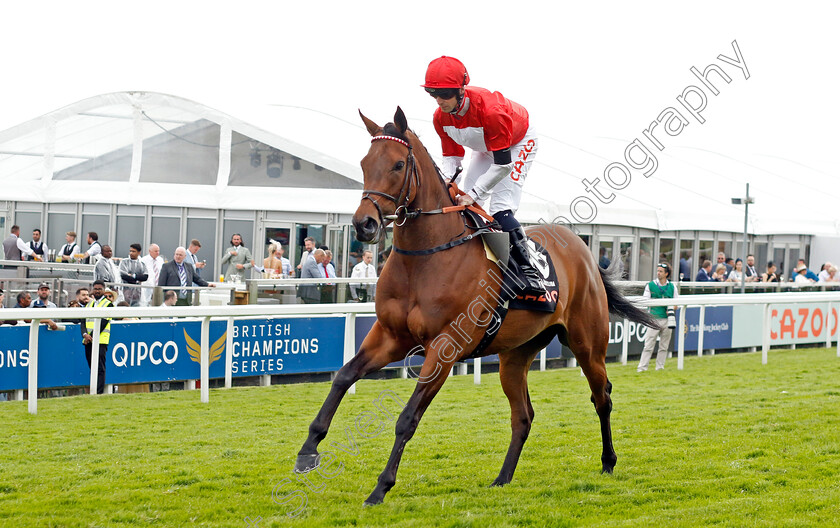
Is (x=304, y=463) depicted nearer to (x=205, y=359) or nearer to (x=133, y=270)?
(x=205, y=359)

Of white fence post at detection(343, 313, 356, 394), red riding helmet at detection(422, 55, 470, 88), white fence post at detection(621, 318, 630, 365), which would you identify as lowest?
white fence post at detection(621, 318, 630, 365)

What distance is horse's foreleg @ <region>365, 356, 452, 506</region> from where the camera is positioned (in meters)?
4.34

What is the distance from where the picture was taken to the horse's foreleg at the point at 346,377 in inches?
168

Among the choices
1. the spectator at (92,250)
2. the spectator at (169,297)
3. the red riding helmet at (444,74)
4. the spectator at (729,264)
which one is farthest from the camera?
the spectator at (729,264)

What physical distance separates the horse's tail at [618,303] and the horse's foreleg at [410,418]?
215 cm

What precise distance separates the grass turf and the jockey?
4.00 ft

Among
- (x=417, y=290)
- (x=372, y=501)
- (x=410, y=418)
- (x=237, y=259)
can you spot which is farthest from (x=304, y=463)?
(x=237, y=259)

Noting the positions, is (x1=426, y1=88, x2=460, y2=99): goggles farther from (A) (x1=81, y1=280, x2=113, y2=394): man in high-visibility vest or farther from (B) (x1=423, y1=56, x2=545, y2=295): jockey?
(A) (x1=81, y1=280, x2=113, y2=394): man in high-visibility vest

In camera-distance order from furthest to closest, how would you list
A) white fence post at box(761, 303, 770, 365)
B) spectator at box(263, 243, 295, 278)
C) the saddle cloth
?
spectator at box(263, 243, 295, 278)
white fence post at box(761, 303, 770, 365)
the saddle cloth

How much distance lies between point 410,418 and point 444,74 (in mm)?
1704

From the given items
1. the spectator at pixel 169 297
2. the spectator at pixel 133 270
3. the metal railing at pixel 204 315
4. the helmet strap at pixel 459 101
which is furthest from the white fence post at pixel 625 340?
the helmet strap at pixel 459 101

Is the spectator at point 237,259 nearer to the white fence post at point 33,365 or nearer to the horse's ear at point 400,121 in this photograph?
the white fence post at point 33,365

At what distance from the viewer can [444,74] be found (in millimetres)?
4508

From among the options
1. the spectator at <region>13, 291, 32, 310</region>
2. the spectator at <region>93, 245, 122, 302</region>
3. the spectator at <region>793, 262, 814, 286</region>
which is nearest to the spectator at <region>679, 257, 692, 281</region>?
the spectator at <region>793, 262, 814, 286</region>
